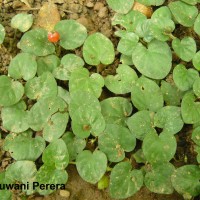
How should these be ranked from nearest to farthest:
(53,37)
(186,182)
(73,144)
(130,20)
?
(186,182) → (73,144) → (53,37) → (130,20)

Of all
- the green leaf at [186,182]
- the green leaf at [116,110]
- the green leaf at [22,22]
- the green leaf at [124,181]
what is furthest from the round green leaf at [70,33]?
the green leaf at [186,182]

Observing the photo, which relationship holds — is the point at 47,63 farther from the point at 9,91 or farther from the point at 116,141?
the point at 116,141

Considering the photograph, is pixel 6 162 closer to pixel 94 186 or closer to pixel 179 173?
pixel 94 186

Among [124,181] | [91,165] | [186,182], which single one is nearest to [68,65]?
[91,165]

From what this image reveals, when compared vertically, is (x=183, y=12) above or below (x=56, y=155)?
above

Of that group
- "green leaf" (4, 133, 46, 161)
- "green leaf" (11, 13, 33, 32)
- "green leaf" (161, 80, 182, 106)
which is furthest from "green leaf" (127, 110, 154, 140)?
"green leaf" (11, 13, 33, 32)

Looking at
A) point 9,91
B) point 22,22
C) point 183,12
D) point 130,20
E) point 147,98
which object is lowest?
point 9,91

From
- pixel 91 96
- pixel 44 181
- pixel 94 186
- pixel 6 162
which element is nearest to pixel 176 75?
pixel 91 96
